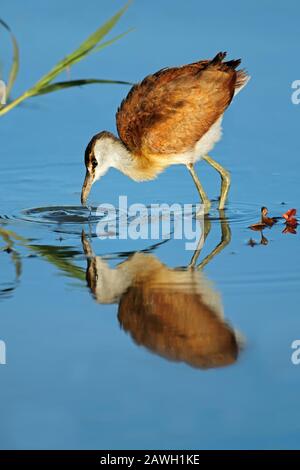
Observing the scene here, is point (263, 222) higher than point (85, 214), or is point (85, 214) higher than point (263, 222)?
point (85, 214)

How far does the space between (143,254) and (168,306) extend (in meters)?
1.22

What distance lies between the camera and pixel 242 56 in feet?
39.2

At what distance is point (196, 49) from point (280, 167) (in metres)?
2.41

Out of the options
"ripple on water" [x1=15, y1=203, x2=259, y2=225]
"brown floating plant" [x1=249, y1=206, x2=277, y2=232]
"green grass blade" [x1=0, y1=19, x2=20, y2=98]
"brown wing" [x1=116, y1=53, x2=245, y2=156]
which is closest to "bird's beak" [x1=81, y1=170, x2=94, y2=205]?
"ripple on water" [x1=15, y1=203, x2=259, y2=225]

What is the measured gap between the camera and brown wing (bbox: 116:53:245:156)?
32.3 feet

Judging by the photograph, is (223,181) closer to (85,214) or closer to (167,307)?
(85,214)

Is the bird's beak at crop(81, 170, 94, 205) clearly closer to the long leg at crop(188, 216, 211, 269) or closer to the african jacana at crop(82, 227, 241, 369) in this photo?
the long leg at crop(188, 216, 211, 269)

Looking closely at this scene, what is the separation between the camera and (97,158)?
9883 millimetres

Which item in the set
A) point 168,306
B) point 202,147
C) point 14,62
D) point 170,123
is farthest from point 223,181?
point 14,62

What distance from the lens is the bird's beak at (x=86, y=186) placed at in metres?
9.59

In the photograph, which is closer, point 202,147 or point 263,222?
point 263,222

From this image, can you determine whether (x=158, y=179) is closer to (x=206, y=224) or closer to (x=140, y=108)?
(x=140, y=108)

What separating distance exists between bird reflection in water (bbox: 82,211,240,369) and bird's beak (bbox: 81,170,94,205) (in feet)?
4.58

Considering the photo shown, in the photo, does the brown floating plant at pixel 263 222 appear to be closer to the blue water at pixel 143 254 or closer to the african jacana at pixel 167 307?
the blue water at pixel 143 254
